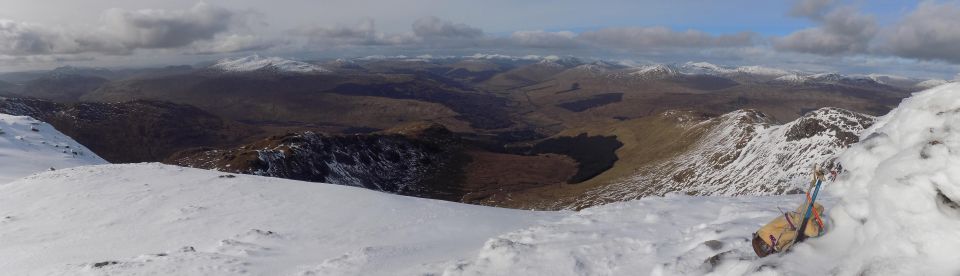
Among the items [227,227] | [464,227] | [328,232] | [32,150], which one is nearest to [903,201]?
[464,227]

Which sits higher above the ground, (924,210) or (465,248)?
(924,210)

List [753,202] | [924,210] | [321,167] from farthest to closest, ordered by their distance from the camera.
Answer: [321,167]
[753,202]
[924,210]

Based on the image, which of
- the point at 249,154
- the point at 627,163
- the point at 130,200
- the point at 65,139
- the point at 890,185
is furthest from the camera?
the point at 627,163

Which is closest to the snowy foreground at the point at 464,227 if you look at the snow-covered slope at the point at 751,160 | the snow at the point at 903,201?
the snow at the point at 903,201

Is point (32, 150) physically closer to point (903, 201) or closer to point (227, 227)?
point (227, 227)

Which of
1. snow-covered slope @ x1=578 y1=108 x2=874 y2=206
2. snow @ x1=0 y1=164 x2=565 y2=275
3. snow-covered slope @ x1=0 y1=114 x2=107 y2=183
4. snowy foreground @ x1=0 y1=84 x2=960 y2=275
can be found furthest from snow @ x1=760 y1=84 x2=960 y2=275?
snow-covered slope @ x1=578 y1=108 x2=874 y2=206

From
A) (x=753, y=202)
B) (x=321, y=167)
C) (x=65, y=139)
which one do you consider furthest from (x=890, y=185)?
(x=321, y=167)

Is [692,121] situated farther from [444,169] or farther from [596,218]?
[596,218]

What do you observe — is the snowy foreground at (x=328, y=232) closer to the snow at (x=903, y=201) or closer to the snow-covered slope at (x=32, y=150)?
the snow at (x=903, y=201)
